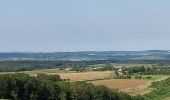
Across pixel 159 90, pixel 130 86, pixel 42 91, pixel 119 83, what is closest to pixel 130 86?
pixel 130 86

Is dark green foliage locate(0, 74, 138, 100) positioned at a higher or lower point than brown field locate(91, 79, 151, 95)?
higher

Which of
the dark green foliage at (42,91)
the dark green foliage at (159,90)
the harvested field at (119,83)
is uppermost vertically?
the dark green foliage at (42,91)

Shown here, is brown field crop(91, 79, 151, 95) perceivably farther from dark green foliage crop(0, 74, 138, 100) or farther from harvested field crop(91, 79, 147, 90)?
dark green foliage crop(0, 74, 138, 100)

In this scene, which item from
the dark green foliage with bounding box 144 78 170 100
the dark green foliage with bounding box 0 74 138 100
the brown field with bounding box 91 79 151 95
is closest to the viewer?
the dark green foliage with bounding box 0 74 138 100

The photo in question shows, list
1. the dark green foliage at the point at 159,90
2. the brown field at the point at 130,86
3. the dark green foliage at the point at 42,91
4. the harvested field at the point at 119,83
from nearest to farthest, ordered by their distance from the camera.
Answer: the dark green foliage at the point at 42,91, the dark green foliage at the point at 159,90, the brown field at the point at 130,86, the harvested field at the point at 119,83

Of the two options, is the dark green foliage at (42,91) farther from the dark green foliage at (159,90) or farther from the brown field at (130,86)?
the brown field at (130,86)

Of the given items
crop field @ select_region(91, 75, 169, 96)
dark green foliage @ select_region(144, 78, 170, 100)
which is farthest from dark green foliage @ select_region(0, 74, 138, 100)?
crop field @ select_region(91, 75, 169, 96)

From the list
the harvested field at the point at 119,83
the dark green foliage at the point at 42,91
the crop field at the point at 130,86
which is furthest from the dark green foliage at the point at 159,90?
the dark green foliage at the point at 42,91

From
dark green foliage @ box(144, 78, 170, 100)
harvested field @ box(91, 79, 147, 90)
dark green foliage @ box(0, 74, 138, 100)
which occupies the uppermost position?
dark green foliage @ box(0, 74, 138, 100)

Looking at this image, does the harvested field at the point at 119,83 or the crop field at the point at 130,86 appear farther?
the harvested field at the point at 119,83

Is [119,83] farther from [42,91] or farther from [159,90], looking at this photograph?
[42,91]

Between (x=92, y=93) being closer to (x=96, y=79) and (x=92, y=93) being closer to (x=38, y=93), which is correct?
(x=38, y=93)

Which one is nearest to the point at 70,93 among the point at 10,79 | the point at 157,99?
the point at 10,79
